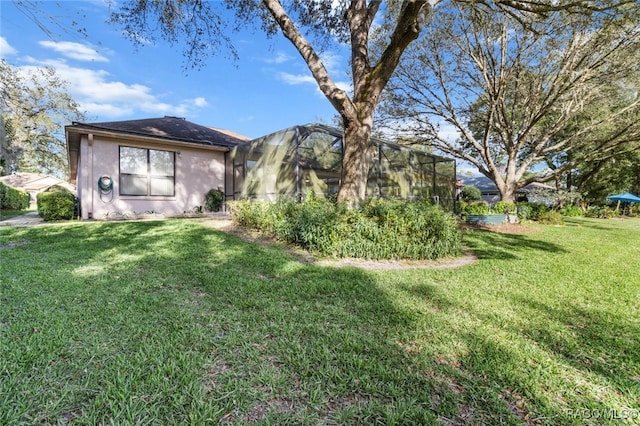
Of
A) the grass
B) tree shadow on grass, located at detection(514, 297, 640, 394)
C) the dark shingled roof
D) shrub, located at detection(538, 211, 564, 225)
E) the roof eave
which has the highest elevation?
the dark shingled roof

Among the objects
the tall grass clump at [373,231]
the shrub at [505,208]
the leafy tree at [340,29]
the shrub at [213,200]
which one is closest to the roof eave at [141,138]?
the shrub at [213,200]

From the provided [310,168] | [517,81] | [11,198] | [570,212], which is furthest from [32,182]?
[570,212]

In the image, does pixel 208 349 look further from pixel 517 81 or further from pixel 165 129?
pixel 517 81

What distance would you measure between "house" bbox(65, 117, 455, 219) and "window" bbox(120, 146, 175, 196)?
0.03 meters

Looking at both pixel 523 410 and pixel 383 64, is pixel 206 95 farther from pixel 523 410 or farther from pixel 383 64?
pixel 523 410

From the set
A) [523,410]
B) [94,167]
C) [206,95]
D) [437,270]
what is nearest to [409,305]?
[523,410]

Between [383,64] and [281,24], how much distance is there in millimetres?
2573

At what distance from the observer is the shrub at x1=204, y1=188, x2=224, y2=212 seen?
11.6 m

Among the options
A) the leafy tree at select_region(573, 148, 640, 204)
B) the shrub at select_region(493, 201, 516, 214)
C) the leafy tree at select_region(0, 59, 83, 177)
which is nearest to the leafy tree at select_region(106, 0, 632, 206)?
the shrub at select_region(493, 201, 516, 214)

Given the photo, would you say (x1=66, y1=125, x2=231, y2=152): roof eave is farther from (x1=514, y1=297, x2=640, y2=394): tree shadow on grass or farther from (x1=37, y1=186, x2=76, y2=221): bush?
(x1=514, y1=297, x2=640, y2=394): tree shadow on grass

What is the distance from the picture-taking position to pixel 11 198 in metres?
16.1

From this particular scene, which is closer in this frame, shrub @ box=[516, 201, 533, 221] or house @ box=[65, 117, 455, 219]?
house @ box=[65, 117, 455, 219]

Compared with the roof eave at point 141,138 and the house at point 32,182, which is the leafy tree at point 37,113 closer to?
the house at point 32,182

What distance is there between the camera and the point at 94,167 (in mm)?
9453
